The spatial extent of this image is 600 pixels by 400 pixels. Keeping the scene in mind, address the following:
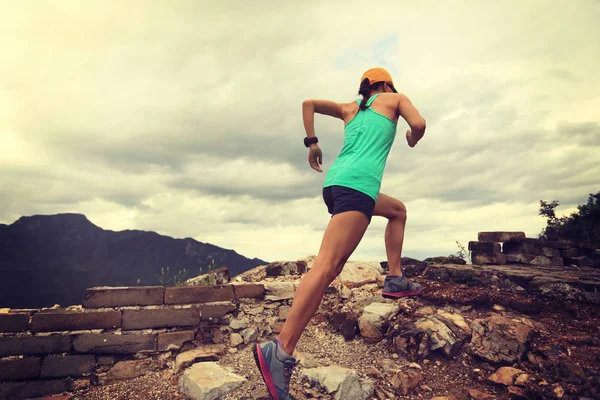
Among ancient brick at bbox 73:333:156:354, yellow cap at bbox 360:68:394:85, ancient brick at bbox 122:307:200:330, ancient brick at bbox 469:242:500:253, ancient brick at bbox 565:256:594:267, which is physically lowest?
ancient brick at bbox 73:333:156:354

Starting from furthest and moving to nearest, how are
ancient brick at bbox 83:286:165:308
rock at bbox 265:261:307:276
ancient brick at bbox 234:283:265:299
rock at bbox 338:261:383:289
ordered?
rock at bbox 265:261:307:276 → rock at bbox 338:261:383:289 → ancient brick at bbox 234:283:265:299 → ancient brick at bbox 83:286:165:308

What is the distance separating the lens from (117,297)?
12.2 ft

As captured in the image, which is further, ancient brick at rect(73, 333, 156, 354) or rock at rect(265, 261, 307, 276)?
rock at rect(265, 261, 307, 276)

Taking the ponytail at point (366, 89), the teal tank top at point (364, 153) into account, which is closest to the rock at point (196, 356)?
the teal tank top at point (364, 153)

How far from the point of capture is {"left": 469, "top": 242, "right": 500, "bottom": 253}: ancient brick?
21.9 ft

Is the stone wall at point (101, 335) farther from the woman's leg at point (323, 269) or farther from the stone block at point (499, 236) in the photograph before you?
the stone block at point (499, 236)

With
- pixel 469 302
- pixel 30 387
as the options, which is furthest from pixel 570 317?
pixel 30 387

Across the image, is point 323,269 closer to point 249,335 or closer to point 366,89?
point 366,89

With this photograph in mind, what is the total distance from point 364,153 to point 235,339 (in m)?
2.46

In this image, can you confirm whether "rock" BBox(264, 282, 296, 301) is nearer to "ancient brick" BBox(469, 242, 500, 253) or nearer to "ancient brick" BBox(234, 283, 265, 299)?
"ancient brick" BBox(234, 283, 265, 299)

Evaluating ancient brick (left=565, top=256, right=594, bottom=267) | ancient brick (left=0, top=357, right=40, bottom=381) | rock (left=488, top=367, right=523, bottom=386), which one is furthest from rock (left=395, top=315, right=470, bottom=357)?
ancient brick (left=565, top=256, right=594, bottom=267)

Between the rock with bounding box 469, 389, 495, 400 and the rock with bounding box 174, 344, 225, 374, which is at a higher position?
the rock with bounding box 174, 344, 225, 374

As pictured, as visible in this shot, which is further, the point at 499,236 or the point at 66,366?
the point at 499,236

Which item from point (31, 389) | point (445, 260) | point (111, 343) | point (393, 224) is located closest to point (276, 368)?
point (393, 224)
